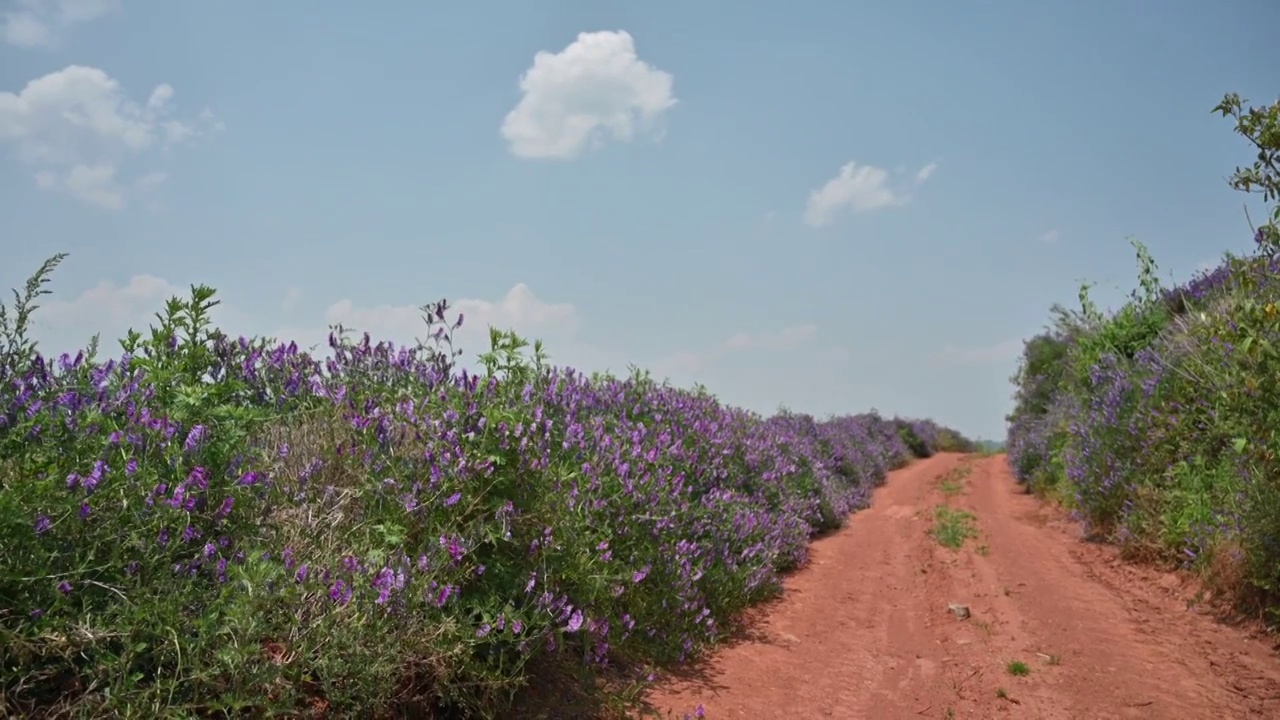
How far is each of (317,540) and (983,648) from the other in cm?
471

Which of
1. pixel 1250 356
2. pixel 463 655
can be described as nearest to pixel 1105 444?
pixel 1250 356

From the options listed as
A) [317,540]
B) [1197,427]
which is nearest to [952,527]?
[1197,427]

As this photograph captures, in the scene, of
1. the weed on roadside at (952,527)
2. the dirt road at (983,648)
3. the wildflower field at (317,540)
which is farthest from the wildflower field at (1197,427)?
the wildflower field at (317,540)

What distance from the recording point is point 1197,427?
27.2 ft

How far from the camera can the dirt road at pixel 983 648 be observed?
15.8 ft

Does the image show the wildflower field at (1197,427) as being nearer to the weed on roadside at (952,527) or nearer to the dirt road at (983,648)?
the dirt road at (983,648)

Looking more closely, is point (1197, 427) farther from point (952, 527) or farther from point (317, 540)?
point (317, 540)

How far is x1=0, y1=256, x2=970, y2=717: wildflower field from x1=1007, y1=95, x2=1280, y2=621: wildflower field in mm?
4143

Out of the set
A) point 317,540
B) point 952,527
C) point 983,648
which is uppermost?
point 317,540

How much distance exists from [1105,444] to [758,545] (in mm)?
5173

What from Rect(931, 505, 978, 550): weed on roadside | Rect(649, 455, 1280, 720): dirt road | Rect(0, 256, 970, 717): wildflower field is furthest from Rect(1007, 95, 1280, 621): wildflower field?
Rect(0, 256, 970, 717): wildflower field

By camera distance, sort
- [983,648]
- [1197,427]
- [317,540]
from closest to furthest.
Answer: [317,540] → [983,648] → [1197,427]

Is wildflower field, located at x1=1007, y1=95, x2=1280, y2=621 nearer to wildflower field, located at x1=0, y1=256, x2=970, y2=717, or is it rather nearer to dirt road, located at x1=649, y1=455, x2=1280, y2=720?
dirt road, located at x1=649, y1=455, x2=1280, y2=720

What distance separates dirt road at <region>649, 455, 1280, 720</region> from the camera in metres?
4.81
